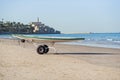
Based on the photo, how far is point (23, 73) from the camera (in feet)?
43.0

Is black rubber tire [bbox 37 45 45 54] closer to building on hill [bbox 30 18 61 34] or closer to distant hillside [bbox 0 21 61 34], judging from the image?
distant hillside [bbox 0 21 61 34]

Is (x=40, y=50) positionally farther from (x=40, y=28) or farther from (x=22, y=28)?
(x=40, y=28)

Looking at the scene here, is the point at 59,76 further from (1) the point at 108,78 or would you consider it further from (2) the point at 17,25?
(2) the point at 17,25

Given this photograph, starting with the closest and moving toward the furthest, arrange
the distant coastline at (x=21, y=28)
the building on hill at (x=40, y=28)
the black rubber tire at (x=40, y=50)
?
the black rubber tire at (x=40, y=50) < the distant coastline at (x=21, y=28) < the building on hill at (x=40, y=28)

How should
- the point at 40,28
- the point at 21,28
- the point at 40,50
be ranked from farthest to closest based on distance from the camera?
Result: 1. the point at 40,28
2. the point at 21,28
3. the point at 40,50

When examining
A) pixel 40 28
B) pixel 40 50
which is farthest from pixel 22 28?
pixel 40 50

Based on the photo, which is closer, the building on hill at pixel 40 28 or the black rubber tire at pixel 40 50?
the black rubber tire at pixel 40 50

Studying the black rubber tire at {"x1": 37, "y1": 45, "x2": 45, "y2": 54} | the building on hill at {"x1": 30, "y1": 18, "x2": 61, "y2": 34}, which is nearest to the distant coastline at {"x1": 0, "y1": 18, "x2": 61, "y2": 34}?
the building on hill at {"x1": 30, "y1": 18, "x2": 61, "y2": 34}

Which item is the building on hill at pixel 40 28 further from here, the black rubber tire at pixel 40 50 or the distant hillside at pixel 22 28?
the black rubber tire at pixel 40 50

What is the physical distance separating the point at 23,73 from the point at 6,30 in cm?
15121

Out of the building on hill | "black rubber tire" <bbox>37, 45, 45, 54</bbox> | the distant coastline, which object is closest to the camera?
"black rubber tire" <bbox>37, 45, 45, 54</bbox>

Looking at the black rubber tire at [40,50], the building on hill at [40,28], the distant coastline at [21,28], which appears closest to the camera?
the black rubber tire at [40,50]

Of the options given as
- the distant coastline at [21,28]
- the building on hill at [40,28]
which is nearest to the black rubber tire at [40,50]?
the distant coastline at [21,28]

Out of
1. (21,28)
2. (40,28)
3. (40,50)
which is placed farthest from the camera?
(40,28)
